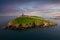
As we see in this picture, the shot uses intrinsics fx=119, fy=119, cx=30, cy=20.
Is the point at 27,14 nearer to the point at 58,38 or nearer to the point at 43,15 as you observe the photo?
the point at 43,15

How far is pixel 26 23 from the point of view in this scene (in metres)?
1.89

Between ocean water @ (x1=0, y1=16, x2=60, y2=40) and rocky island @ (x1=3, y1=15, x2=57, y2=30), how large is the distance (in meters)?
0.06

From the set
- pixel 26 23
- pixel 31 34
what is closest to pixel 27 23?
pixel 26 23

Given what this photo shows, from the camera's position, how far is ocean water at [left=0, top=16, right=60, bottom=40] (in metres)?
1.90

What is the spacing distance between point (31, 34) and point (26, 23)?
7.6 inches

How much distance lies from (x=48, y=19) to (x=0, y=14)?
78 cm

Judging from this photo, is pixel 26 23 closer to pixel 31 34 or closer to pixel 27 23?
pixel 27 23

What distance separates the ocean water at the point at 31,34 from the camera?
1.90m

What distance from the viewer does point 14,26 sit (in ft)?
6.21

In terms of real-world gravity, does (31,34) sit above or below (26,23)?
below

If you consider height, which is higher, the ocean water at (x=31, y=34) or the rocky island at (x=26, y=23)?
the rocky island at (x=26, y=23)

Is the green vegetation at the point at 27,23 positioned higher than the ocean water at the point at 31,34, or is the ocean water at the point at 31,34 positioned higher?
the green vegetation at the point at 27,23

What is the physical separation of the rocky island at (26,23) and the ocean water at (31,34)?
0.19ft

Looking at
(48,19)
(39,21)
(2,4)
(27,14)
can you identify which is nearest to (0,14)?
(2,4)
